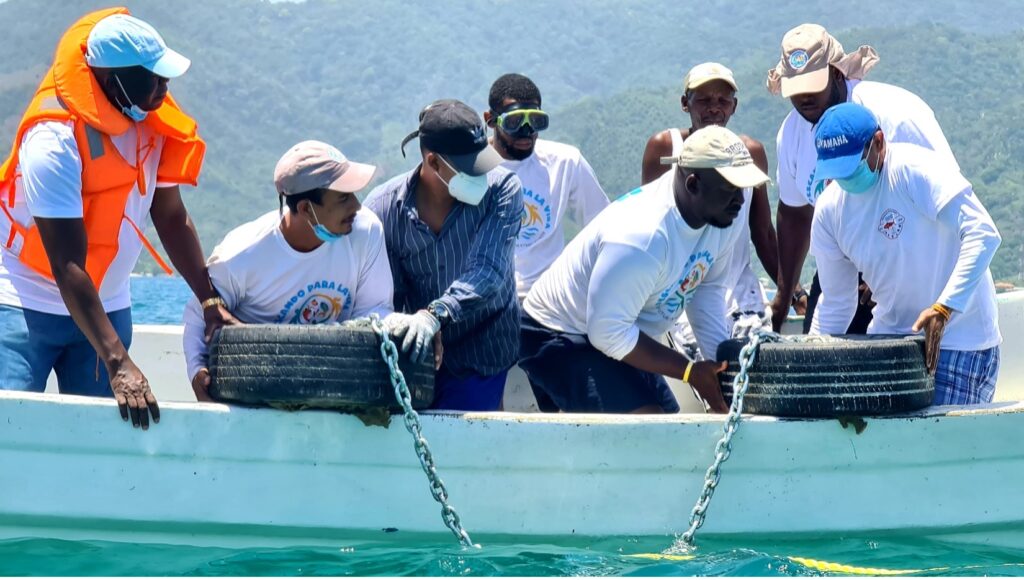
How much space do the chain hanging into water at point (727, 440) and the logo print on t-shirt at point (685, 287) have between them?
47 centimetres

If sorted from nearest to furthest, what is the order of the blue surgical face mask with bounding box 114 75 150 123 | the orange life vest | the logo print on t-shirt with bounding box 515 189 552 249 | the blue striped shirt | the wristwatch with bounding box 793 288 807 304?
the orange life vest → the blue surgical face mask with bounding box 114 75 150 123 → the blue striped shirt → the logo print on t-shirt with bounding box 515 189 552 249 → the wristwatch with bounding box 793 288 807 304

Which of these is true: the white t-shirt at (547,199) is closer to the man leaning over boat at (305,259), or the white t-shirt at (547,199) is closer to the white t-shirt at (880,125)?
the white t-shirt at (880,125)

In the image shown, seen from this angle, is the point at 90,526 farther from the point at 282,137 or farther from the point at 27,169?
the point at 282,137

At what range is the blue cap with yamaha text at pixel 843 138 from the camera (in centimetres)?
522

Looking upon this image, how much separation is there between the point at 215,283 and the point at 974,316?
3.37 metres

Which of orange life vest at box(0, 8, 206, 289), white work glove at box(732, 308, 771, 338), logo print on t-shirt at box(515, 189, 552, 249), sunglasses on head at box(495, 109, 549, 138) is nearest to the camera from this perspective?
orange life vest at box(0, 8, 206, 289)

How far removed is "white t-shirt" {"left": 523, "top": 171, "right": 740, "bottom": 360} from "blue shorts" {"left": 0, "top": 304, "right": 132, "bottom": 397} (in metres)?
2.09

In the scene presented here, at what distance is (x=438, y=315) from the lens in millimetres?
5188

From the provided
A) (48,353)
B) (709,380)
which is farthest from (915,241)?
(48,353)

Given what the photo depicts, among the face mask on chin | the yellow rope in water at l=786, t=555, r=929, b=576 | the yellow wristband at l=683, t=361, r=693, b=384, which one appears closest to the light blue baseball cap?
Result: the face mask on chin

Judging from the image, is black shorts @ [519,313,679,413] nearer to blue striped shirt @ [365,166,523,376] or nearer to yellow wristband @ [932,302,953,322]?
blue striped shirt @ [365,166,523,376]

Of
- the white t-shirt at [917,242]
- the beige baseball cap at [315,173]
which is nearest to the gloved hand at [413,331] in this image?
the beige baseball cap at [315,173]

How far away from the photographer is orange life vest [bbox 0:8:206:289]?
5109mm

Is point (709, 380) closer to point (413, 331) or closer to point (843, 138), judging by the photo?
point (843, 138)
